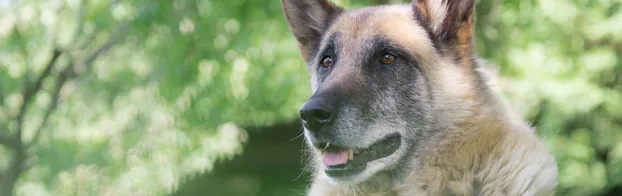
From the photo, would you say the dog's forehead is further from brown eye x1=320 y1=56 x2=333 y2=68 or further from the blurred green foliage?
the blurred green foliage

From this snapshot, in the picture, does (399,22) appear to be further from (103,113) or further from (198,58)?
(103,113)

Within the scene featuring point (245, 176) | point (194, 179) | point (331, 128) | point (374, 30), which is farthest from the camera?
point (245, 176)

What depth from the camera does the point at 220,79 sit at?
8602mm

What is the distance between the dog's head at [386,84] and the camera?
3.20m

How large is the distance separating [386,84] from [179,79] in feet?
16.2

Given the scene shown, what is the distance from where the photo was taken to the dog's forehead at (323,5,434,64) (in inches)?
136

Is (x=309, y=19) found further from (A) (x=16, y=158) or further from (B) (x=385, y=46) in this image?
(A) (x=16, y=158)

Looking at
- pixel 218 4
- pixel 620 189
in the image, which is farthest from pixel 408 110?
pixel 218 4

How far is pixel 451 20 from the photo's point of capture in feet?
11.3

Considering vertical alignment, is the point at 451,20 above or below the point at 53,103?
above

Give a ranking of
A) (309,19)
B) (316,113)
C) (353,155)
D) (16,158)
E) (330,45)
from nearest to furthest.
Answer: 1. (316,113)
2. (353,155)
3. (330,45)
4. (309,19)
5. (16,158)

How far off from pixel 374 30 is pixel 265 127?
8.69 metres

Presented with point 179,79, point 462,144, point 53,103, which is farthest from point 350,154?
point 53,103

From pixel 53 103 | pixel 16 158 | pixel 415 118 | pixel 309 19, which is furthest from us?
pixel 53 103
